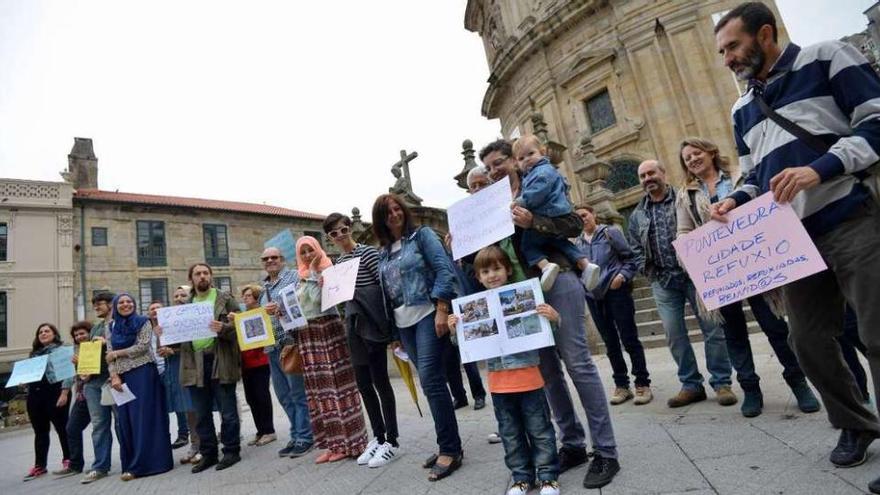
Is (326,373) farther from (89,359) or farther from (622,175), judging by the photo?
(622,175)

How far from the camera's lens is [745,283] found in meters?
2.27

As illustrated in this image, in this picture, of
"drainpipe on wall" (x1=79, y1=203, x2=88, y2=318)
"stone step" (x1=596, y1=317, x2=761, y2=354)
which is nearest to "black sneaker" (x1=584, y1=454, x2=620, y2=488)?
"stone step" (x1=596, y1=317, x2=761, y2=354)

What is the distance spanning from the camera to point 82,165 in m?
26.5

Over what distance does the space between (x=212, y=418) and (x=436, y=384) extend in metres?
2.73

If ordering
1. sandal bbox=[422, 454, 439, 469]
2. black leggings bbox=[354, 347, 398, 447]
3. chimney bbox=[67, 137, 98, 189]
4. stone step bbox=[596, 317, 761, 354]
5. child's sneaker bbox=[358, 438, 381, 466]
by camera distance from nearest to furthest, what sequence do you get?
sandal bbox=[422, 454, 439, 469] < child's sneaker bbox=[358, 438, 381, 466] < black leggings bbox=[354, 347, 398, 447] < stone step bbox=[596, 317, 761, 354] < chimney bbox=[67, 137, 98, 189]

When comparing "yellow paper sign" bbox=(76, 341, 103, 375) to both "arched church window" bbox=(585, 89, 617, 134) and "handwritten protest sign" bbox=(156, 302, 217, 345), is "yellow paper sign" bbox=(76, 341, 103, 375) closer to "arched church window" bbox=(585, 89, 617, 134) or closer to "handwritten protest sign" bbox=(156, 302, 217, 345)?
"handwritten protest sign" bbox=(156, 302, 217, 345)

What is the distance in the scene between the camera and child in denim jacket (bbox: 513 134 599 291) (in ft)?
8.38

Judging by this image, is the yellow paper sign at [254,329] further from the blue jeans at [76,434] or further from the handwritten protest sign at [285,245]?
the blue jeans at [76,434]

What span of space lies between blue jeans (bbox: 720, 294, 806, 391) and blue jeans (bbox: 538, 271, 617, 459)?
1368 mm

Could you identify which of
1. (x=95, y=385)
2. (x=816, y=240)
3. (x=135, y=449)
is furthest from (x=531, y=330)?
(x=95, y=385)

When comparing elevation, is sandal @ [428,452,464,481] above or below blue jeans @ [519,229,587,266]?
below

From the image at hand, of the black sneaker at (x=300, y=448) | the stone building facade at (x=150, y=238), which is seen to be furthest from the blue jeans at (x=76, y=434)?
the stone building facade at (x=150, y=238)

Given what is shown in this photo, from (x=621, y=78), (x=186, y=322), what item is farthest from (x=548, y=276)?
(x=621, y=78)

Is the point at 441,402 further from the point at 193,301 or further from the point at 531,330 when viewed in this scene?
the point at 193,301
